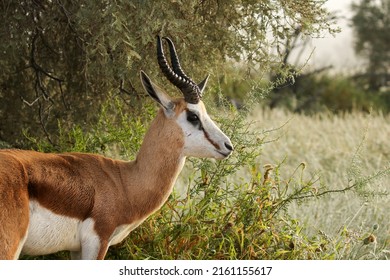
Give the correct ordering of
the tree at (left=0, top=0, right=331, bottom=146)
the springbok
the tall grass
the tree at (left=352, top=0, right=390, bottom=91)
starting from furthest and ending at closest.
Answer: the tree at (left=352, top=0, right=390, bottom=91)
the tree at (left=0, top=0, right=331, bottom=146)
the tall grass
the springbok

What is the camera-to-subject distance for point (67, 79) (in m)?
7.93

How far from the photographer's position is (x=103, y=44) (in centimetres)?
659

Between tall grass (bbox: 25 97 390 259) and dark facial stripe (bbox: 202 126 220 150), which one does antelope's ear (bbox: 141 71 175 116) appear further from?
tall grass (bbox: 25 97 390 259)

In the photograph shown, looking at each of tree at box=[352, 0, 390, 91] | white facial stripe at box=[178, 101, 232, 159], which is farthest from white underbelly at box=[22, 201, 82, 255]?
tree at box=[352, 0, 390, 91]

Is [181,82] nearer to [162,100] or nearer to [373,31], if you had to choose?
[162,100]

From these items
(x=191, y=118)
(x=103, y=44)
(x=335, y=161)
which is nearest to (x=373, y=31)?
(x=335, y=161)

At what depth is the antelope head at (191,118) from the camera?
4906mm

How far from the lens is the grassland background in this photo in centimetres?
729

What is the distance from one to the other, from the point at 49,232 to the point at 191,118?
113cm

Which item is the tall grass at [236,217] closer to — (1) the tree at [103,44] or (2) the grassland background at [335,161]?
(2) the grassland background at [335,161]

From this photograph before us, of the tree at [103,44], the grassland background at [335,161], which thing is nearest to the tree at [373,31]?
the grassland background at [335,161]

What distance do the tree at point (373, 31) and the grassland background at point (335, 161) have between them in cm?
1193
